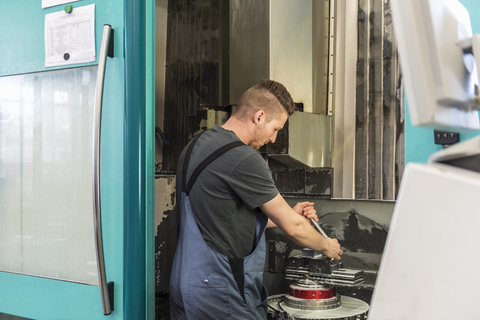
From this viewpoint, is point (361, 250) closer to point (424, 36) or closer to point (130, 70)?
point (130, 70)

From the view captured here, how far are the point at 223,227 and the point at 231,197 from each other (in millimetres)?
111

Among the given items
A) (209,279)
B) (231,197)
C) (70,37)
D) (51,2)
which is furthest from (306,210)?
(51,2)

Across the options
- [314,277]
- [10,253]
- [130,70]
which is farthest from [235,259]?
[10,253]

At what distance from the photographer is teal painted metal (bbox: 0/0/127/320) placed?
1.83m

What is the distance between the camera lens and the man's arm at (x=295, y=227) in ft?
6.14

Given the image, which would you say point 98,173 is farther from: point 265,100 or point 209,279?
point 265,100

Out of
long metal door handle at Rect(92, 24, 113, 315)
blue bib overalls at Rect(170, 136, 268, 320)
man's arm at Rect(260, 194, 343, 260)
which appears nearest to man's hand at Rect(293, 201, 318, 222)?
man's arm at Rect(260, 194, 343, 260)

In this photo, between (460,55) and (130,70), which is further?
(130,70)

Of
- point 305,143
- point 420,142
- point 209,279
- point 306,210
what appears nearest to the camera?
point 420,142

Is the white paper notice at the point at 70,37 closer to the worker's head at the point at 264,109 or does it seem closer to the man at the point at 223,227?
the man at the point at 223,227

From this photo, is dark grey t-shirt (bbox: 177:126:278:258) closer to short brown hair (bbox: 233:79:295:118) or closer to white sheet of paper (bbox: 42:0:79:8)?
short brown hair (bbox: 233:79:295:118)

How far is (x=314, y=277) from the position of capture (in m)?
2.19

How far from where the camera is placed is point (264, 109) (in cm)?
213

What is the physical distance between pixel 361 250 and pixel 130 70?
1.33 m
